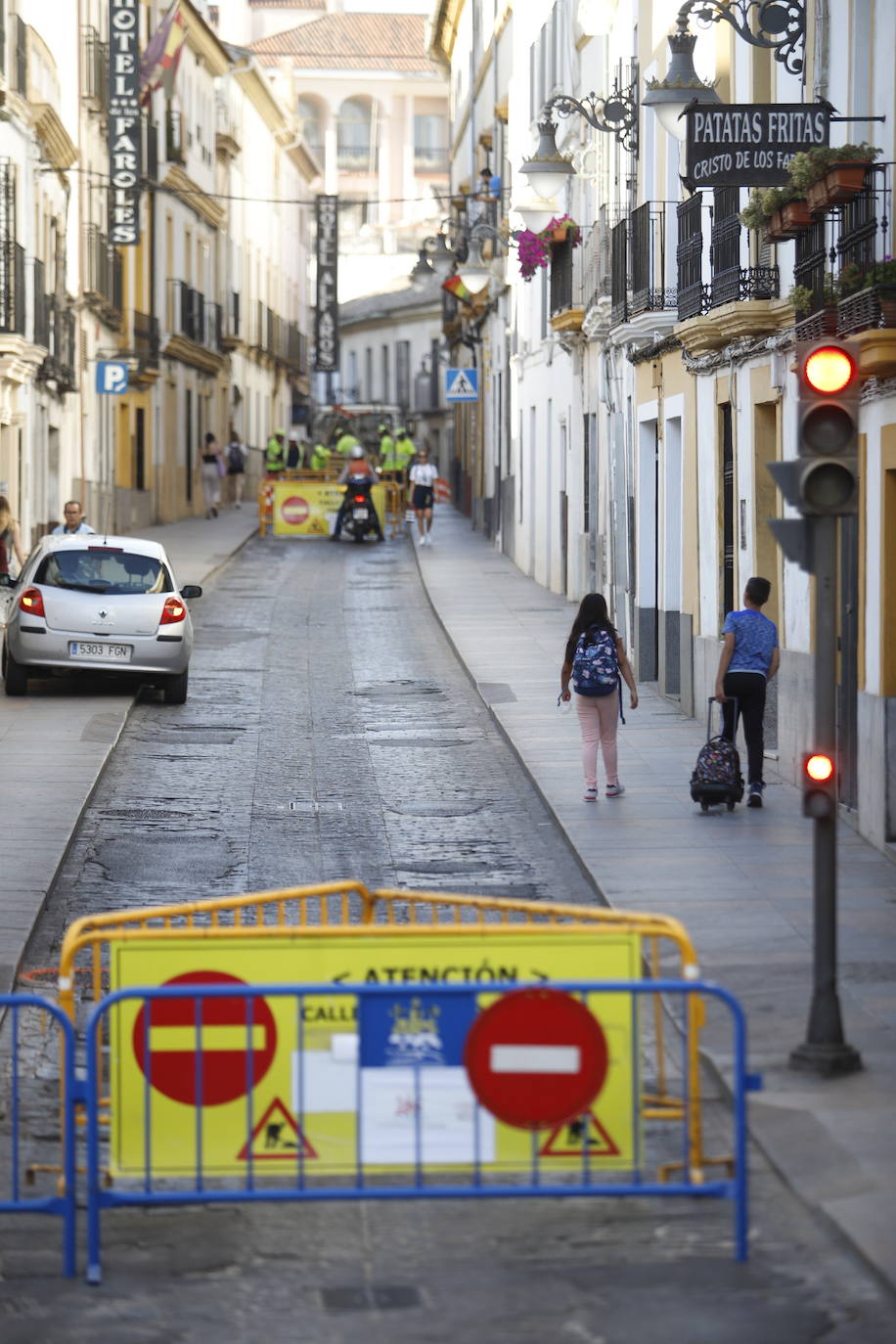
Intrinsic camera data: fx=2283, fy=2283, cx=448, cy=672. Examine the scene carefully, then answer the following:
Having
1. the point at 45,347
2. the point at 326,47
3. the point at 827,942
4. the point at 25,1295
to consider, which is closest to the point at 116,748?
the point at 827,942

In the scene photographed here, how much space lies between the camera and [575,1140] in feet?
22.7

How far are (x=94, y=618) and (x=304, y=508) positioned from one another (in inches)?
1001

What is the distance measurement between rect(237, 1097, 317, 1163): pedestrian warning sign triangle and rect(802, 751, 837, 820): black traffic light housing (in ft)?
7.92

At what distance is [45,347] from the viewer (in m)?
34.0

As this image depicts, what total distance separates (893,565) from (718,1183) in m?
7.43

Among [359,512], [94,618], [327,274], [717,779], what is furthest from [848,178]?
[327,274]

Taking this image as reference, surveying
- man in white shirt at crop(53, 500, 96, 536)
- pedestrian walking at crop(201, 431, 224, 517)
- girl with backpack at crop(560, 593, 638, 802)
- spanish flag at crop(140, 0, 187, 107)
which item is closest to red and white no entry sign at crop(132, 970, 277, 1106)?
girl with backpack at crop(560, 593, 638, 802)

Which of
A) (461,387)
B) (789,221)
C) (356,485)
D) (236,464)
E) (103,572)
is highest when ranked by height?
(461,387)

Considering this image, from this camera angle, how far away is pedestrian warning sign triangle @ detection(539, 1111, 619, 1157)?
22.6 ft

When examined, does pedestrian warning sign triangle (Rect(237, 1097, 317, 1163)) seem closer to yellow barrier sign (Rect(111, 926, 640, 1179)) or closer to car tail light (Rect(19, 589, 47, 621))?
yellow barrier sign (Rect(111, 926, 640, 1179))

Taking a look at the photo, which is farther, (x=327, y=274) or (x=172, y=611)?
(x=327, y=274)

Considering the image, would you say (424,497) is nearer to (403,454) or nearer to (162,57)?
(162,57)

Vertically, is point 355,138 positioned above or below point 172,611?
above

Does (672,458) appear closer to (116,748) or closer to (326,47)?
(116,748)
